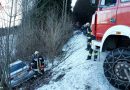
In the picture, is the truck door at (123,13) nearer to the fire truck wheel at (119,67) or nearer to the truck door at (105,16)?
the truck door at (105,16)

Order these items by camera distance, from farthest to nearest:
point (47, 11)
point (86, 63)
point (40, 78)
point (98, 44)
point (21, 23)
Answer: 1. point (47, 11)
2. point (21, 23)
3. point (40, 78)
4. point (86, 63)
5. point (98, 44)

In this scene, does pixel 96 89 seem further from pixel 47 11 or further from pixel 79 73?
pixel 47 11

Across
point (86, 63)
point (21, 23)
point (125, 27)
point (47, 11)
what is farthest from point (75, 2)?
point (125, 27)

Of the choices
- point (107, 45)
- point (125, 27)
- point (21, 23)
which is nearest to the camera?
point (125, 27)

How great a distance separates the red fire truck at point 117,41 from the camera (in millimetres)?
7434

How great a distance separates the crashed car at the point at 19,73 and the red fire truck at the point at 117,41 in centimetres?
609

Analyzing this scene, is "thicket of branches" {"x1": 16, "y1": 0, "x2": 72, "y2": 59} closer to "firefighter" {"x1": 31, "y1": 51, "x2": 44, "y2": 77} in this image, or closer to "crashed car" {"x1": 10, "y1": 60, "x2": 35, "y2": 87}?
"firefighter" {"x1": 31, "y1": 51, "x2": 44, "y2": 77}

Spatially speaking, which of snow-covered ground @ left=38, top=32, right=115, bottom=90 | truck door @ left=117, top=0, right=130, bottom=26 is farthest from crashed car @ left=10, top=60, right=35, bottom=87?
truck door @ left=117, top=0, right=130, bottom=26

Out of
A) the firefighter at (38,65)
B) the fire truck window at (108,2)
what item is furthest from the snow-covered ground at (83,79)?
the firefighter at (38,65)

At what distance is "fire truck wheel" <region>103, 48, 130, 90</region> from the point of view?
292 inches

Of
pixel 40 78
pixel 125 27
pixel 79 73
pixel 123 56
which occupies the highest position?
pixel 125 27

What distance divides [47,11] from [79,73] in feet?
40.2

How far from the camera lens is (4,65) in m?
10.7

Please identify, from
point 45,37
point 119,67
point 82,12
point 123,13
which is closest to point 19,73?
point 45,37
